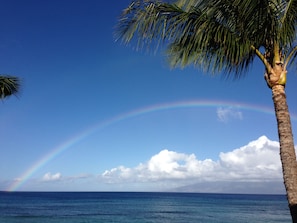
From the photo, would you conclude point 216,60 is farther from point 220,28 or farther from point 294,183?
point 294,183

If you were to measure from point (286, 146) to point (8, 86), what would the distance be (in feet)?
30.2

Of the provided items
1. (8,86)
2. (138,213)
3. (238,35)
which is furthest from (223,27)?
(138,213)

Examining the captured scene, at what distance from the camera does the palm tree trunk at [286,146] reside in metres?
Answer: 6.42

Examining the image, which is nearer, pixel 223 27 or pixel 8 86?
pixel 223 27

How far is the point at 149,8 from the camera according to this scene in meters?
7.95

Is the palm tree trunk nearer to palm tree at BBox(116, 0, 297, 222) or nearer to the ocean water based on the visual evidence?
palm tree at BBox(116, 0, 297, 222)

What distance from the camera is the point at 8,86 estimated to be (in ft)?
39.3

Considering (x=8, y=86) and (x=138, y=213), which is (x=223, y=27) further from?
(x=138, y=213)

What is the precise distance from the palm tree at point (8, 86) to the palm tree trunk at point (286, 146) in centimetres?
870

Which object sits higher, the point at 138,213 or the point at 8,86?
the point at 8,86

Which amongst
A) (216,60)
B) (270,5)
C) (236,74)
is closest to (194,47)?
(216,60)

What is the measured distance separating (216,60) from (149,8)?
195 cm

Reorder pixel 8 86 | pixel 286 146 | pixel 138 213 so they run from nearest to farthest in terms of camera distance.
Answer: pixel 286 146
pixel 8 86
pixel 138 213

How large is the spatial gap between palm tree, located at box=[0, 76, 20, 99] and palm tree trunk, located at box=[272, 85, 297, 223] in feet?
28.5
